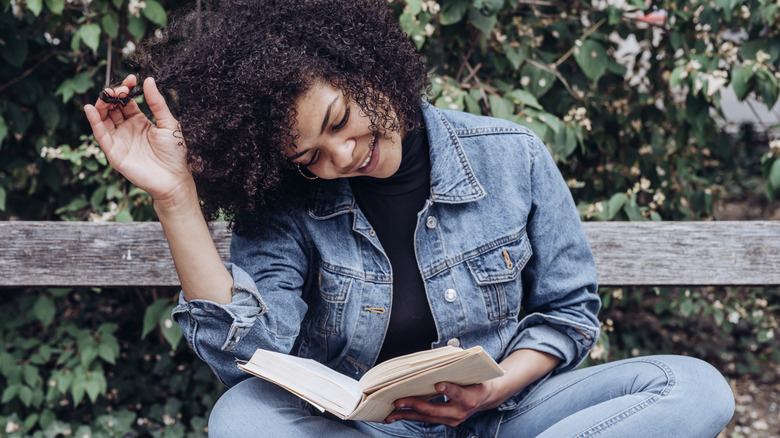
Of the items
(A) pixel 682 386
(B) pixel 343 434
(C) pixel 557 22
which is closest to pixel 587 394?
(A) pixel 682 386

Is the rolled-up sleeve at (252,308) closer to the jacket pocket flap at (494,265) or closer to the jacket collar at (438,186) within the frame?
the jacket collar at (438,186)

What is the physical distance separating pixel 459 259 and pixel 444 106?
0.57 m

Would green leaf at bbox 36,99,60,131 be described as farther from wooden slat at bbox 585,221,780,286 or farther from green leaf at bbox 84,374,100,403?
wooden slat at bbox 585,221,780,286

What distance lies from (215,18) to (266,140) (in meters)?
0.27

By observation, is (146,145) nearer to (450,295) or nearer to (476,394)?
(450,295)

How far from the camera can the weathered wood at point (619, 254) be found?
1.81 m

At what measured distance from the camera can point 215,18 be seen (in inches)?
54.7

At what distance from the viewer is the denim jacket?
1.51 m

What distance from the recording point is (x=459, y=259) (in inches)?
60.3

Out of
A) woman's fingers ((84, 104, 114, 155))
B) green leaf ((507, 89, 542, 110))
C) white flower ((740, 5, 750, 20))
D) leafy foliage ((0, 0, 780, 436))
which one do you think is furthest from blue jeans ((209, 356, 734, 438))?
white flower ((740, 5, 750, 20))

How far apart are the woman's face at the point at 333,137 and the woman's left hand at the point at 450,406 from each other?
0.46 meters

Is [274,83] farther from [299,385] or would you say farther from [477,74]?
[477,74]

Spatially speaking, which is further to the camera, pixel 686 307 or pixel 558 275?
pixel 686 307

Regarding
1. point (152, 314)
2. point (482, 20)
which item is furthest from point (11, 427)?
point (482, 20)
